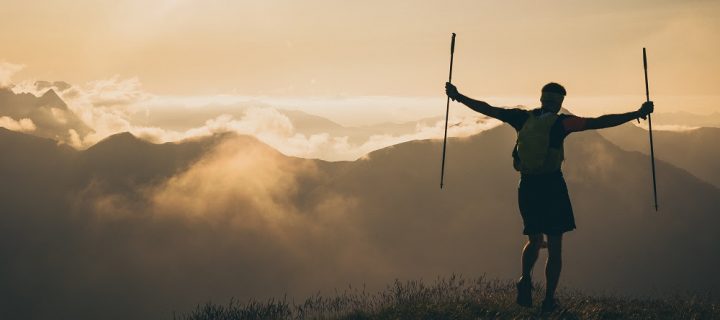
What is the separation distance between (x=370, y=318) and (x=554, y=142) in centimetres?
312

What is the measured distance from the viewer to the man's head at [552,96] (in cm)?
805


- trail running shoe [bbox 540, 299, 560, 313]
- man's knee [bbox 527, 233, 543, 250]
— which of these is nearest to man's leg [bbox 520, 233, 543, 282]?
man's knee [bbox 527, 233, 543, 250]

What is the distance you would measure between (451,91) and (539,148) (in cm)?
135

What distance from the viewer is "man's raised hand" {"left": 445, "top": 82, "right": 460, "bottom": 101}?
27.3 ft

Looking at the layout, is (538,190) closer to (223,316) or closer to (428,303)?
(428,303)

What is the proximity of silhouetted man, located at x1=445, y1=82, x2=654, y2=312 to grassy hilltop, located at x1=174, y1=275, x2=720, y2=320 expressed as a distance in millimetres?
447

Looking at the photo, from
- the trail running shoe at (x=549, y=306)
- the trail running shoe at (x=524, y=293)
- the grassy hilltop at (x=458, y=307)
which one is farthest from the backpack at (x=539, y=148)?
the grassy hilltop at (x=458, y=307)

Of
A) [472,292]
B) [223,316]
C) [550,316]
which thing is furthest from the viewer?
[472,292]

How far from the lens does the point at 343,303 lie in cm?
996

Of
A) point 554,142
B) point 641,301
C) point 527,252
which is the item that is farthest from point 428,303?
point 641,301

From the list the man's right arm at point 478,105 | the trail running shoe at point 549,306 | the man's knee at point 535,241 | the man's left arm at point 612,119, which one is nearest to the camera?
the man's left arm at point 612,119

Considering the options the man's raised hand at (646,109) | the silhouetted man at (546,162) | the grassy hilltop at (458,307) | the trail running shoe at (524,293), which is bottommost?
the grassy hilltop at (458,307)

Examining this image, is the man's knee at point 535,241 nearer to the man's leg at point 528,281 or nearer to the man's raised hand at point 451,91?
the man's leg at point 528,281

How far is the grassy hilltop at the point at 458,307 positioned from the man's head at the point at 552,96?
2.54 meters
